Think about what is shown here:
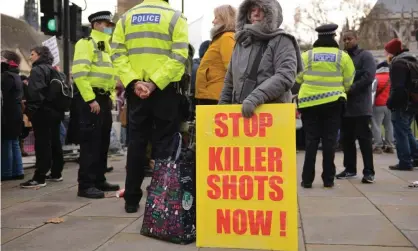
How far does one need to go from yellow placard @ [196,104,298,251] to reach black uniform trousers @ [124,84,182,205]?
88 cm

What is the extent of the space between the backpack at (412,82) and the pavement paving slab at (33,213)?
5.31 metres

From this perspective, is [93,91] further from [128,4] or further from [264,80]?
[128,4]

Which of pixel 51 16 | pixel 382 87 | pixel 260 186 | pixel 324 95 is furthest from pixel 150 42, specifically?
pixel 382 87

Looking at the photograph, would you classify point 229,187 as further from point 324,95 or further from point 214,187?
point 324,95

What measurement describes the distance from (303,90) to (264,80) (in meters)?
2.49

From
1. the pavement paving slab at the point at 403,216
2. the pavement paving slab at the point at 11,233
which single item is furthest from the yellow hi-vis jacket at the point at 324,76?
the pavement paving slab at the point at 11,233

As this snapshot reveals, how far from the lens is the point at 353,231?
3.88 meters

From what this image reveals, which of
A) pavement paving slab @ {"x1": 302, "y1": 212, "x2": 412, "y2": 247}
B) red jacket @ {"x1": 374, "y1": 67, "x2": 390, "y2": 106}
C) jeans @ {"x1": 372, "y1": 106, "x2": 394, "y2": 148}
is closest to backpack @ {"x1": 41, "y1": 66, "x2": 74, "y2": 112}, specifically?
pavement paving slab @ {"x1": 302, "y1": 212, "x2": 412, "y2": 247}

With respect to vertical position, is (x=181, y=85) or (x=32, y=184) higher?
(x=181, y=85)

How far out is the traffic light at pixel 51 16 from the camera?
29.7 ft

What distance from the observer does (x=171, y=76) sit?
4.25 metres

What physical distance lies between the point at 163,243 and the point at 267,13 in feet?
6.23

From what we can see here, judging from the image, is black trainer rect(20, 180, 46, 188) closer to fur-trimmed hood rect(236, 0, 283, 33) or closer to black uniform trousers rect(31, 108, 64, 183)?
black uniform trousers rect(31, 108, 64, 183)

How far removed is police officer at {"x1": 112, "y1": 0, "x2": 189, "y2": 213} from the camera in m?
4.29
